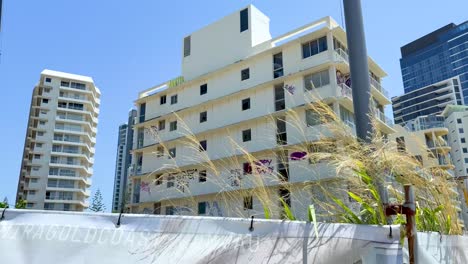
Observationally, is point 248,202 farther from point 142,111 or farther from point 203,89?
point 142,111

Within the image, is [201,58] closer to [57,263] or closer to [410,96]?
[57,263]

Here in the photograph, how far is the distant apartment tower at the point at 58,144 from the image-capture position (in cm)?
5631

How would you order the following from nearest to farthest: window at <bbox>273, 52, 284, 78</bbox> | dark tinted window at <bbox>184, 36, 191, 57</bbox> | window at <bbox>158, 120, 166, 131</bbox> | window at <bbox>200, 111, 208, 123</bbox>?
window at <bbox>273, 52, 284, 78</bbox> → window at <bbox>200, 111, 208, 123</bbox> → window at <bbox>158, 120, 166, 131</bbox> → dark tinted window at <bbox>184, 36, 191, 57</bbox>

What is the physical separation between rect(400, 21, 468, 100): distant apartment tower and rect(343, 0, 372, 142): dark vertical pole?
9025 centimetres

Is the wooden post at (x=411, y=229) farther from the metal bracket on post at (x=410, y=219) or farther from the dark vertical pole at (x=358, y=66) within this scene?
the dark vertical pole at (x=358, y=66)

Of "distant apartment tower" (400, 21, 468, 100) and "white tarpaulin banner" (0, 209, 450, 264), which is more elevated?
"distant apartment tower" (400, 21, 468, 100)

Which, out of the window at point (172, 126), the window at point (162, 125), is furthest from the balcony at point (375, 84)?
the window at point (162, 125)

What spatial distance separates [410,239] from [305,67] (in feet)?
74.1

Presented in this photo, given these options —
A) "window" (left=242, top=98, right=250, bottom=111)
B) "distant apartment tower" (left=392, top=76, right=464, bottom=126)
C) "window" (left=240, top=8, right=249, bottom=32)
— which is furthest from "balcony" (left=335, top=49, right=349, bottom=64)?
"distant apartment tower" (left=392, top=76, right=464, bottom=126)

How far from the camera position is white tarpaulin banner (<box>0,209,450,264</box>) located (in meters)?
1.75

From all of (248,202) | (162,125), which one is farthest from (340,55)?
(248,202)

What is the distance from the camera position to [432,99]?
268 feet

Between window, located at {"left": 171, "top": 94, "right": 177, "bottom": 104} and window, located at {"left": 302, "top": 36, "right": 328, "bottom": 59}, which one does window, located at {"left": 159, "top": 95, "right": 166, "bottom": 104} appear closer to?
window, located at {"left": 171, "top": 94, "right": 177, "bottom": 104}

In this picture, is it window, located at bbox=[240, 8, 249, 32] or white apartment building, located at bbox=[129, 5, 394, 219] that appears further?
window, located at bbox=[240, 8, 249, 32]
